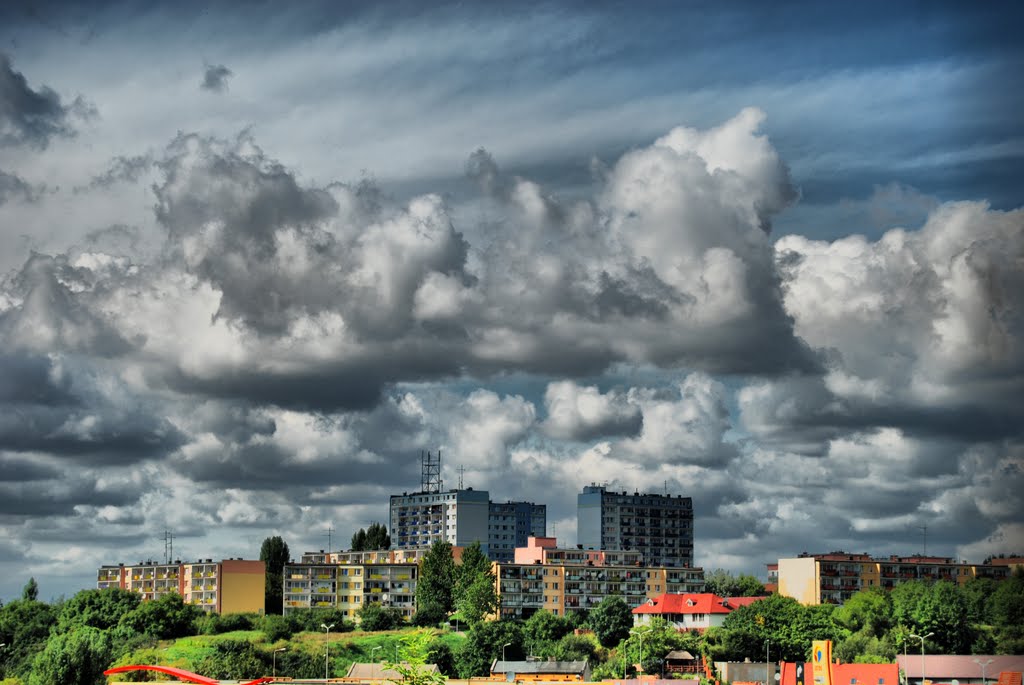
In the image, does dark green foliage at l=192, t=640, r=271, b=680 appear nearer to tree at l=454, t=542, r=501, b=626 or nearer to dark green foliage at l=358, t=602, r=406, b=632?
dark green foliage at l=358, t=602, r=406, b=632

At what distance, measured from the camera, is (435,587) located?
510 ft

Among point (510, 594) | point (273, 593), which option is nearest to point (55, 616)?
point (273, 593)

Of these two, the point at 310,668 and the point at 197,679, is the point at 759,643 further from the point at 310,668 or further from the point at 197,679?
the point at 197,679

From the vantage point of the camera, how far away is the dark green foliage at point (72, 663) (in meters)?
103

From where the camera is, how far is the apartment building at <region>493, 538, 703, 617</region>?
16225 cm

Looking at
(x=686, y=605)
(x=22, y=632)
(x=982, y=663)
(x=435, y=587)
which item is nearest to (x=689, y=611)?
(x=686, y=605)

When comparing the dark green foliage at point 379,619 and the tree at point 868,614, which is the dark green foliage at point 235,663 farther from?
the tree at point 868,614

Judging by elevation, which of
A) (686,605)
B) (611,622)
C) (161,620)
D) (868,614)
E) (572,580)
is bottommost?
(161,620)

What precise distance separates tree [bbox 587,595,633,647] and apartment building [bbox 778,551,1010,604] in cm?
3367

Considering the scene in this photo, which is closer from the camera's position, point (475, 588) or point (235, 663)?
point (235, 663)

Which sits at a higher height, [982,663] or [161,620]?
[161,620]

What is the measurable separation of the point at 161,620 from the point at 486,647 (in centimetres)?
3727

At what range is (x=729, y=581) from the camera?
188875 millimetres

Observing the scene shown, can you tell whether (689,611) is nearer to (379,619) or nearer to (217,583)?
(379,619)
